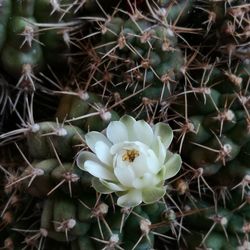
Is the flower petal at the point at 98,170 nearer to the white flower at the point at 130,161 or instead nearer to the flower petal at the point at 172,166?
the white flower at the point at 130,161

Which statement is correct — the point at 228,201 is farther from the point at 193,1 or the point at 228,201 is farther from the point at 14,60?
the point at 14,60

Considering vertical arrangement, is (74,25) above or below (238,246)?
above

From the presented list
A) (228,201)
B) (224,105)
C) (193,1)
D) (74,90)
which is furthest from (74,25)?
(228,201)

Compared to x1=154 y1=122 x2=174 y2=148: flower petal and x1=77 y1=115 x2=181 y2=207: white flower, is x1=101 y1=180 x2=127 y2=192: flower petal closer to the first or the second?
x1=77 y1=115 x2=181 y2=207: white flower

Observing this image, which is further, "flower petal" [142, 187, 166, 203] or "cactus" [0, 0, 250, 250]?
"cactus" [0, 0, 250, 250]

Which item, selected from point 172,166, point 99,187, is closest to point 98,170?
point 99,187

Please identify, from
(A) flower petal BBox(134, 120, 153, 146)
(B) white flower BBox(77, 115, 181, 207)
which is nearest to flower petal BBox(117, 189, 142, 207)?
(B) white flower BBox(77, 115, 181, 207)

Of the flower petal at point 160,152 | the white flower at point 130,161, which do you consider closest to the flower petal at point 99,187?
the white flower at point 130,161
